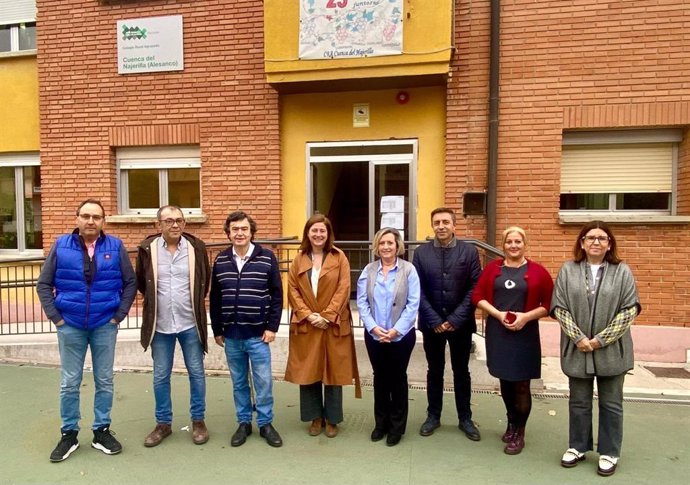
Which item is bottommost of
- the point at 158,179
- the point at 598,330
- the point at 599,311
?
the point at 598,330

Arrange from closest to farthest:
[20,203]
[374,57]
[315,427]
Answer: [315,427], [374,57], [20,203]

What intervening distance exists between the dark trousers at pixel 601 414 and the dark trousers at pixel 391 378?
1.16 m

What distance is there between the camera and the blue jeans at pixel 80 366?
3.71 m

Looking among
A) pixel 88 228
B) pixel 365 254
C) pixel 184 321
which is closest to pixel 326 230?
pixel 184 321

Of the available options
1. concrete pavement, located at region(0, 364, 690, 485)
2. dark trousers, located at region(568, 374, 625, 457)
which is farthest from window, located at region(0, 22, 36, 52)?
dark trousers, located at region(568, 374, 625, 457)

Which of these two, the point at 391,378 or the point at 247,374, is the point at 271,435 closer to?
the point at 247,374

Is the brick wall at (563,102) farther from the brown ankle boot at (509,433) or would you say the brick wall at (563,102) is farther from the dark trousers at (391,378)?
the dark trousers at (391,378)

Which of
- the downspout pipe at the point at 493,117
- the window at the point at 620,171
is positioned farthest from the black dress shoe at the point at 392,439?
the window at the point at 620,171

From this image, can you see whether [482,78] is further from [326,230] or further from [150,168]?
[150,168]

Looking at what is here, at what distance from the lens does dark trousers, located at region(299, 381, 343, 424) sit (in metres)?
4.02

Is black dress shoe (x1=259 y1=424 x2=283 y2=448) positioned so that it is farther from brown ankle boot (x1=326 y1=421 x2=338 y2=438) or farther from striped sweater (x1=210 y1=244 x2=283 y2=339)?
striped sweater (x1=210 y1=244 x2=283 y2=339)

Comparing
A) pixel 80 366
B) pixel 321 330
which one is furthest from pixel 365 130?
pixel 80 366

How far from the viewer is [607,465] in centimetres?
345

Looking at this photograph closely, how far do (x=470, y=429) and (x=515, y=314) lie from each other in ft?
3.57
